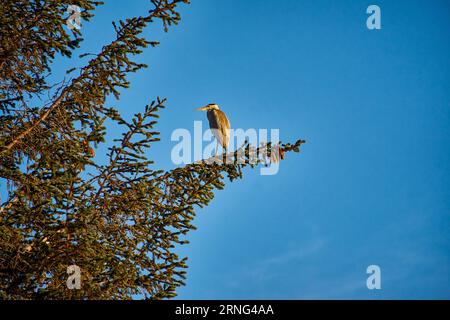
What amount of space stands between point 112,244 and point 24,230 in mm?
1339

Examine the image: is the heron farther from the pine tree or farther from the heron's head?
the pine tree

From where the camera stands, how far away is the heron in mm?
15481

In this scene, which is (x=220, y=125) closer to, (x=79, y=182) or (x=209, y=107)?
(x=209, y=107)

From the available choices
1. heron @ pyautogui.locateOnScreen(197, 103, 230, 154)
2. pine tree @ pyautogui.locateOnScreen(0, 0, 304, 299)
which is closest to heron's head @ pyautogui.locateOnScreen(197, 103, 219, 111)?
heron @ pyautogui.locateOnScreen(197, 103, 230, 154)

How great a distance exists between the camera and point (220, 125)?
1551cm

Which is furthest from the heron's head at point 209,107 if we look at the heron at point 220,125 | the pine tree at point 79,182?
the pine tree at point 79,182

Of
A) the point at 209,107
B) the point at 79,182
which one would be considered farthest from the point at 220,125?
the point at 79,182

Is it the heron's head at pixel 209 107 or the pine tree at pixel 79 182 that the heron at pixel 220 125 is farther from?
the pine tree at pixel 79 182

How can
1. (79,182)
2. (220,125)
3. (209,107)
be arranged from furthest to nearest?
(209,107) < (220,125) < (79,182)

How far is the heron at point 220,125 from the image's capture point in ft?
50.8

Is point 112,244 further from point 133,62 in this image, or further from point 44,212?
point 133,62
